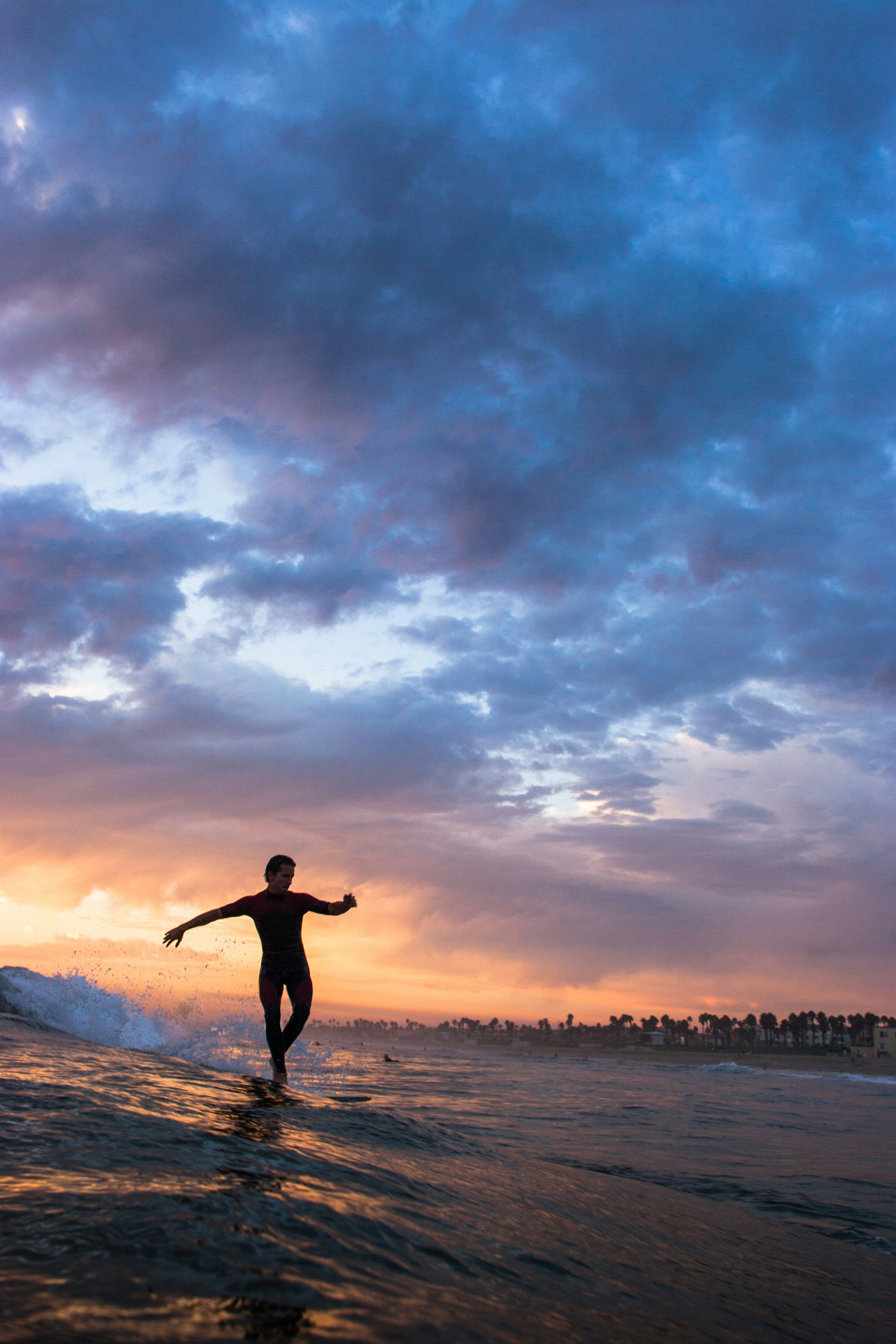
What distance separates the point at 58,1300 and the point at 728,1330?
2498 millimetres

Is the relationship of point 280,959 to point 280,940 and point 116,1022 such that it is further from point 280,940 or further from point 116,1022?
point 116,1022

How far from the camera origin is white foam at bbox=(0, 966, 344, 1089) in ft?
37.3

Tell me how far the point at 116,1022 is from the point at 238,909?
6.11 m

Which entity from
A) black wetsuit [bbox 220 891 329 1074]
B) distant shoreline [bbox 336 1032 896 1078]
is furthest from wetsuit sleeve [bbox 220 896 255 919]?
distant shoreline [bbox 336 1032 896 1078]

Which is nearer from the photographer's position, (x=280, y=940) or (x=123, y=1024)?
(x=280, y=940)

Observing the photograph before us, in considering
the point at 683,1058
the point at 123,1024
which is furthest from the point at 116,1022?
the point at 683,1058

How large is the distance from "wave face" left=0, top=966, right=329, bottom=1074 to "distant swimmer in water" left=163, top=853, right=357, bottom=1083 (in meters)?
1.32

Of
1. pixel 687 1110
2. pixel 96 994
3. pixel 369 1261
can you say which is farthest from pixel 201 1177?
pixel 687 1110

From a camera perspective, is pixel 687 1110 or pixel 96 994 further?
pixel 687 1110

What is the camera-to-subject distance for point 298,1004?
964 cm

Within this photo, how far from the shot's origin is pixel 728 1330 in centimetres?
286

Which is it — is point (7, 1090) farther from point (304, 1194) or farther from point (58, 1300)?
point (58, 1300)

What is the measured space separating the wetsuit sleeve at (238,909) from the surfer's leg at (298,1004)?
110 centimetres

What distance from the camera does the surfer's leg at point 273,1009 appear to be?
9.39 meters
